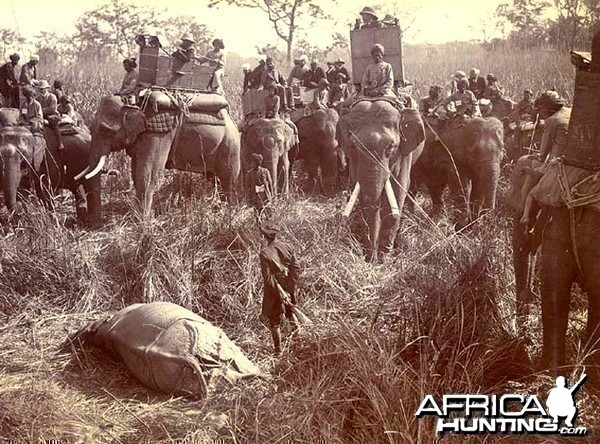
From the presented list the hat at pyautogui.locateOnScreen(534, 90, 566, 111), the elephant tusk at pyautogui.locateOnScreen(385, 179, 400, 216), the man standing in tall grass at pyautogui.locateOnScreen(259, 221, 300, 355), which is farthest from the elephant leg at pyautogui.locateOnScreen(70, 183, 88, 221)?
the hat at pyautogui.locateOnScreen(534, 90, 566, 111)

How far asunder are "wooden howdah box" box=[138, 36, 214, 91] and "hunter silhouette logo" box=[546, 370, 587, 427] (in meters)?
5.56

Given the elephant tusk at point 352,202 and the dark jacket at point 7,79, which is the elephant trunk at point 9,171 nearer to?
the dark jacket at point 7,79

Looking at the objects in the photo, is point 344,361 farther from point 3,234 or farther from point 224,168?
point 224,168

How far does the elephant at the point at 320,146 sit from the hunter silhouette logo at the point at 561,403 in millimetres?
7418

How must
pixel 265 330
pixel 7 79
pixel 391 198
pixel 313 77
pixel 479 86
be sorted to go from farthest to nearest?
pixel 313 77, pixel 479 86, pixel 7 79, pixel 391 198, pixel 265 330

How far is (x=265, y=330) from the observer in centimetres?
562

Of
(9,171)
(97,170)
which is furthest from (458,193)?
(9,171)

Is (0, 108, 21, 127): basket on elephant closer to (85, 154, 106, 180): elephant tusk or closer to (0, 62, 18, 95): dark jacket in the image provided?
(85, 154, 106, 180): elephant tusk

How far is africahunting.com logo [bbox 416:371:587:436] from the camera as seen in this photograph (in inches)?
141

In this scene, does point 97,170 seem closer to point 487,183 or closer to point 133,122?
point 133,122

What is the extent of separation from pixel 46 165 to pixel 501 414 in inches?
213

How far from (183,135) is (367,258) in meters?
2.36

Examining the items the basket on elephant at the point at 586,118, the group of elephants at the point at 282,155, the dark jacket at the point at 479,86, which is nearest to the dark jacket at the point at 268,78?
the group of elephants at the point at 282,155

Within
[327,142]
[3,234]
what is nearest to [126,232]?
[3,234]
